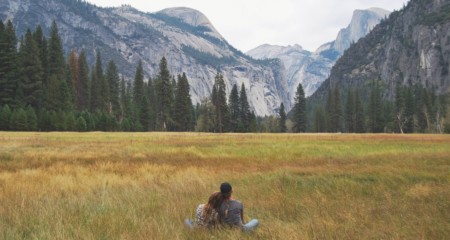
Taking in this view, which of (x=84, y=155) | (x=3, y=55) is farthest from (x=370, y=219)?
(x=3, y=55)

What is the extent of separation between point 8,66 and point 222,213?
7047cm

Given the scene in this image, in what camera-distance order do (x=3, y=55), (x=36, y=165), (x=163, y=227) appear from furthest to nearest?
1. (x=3, y=55)
2. (x=36, y=165)
3. (x=163, y=227)

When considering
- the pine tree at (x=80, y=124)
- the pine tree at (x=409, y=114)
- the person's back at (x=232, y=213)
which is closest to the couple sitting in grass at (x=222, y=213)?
the person's back at (x=232, y=213)

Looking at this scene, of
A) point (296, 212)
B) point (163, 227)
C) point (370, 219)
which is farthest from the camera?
point (296, 212)

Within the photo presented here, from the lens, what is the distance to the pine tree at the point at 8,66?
209 feet

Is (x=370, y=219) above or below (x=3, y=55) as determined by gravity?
below

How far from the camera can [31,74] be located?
69.6 metres

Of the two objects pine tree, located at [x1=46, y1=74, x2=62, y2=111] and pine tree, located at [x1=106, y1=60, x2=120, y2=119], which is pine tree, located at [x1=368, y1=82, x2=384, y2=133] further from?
pine tree, located at [x1=46, y1=74, x2=62, y2=111]

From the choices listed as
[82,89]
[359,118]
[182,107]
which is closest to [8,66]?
[82,89]

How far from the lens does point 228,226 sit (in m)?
7.73

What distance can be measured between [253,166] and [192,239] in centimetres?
1231

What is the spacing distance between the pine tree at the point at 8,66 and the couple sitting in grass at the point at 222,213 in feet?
212

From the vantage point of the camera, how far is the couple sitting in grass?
7.75 meters

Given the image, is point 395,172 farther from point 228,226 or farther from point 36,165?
point 36,165
